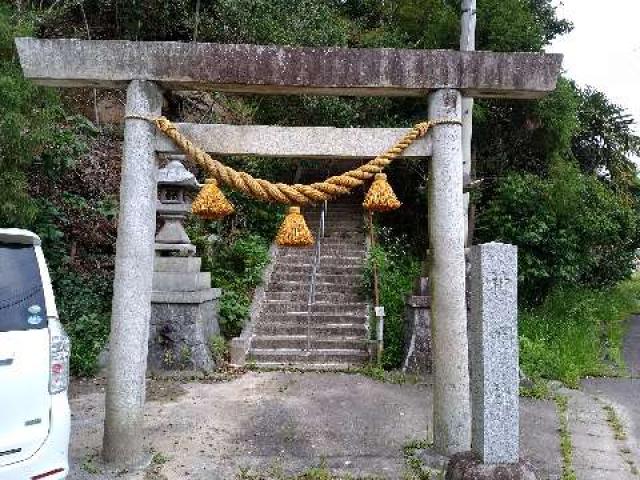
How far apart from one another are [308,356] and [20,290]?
5.84 metres

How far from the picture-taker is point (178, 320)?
7.97m

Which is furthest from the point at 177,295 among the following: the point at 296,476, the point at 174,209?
the point at 296,476

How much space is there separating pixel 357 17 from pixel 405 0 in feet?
9.06

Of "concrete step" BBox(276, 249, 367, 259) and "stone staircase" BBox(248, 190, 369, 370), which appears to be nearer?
"stone staircase" BBox(248, 190, 369, 370)

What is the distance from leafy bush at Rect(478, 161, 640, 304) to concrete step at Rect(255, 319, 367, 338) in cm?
412

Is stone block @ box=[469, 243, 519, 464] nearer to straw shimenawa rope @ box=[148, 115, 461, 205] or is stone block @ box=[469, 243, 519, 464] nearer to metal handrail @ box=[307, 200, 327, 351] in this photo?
straw shimenawa rope @ box=[148, 115, 461, 205]

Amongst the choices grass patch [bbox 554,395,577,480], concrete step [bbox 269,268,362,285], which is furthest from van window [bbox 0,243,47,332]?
concrete step [bbox 269,268,362,285]

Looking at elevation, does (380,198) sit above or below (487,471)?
above

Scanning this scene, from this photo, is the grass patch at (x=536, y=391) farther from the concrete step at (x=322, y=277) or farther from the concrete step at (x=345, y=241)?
the concrete step at (x=345, y=241)

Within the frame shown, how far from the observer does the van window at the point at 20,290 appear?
3006mm

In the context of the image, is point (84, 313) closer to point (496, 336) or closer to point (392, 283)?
point (392, 283)

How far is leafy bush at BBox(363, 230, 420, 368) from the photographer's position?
8680mm

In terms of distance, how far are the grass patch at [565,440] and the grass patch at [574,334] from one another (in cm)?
105

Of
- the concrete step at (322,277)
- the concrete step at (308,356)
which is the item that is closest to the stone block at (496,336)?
the concrete step at (308,356)
